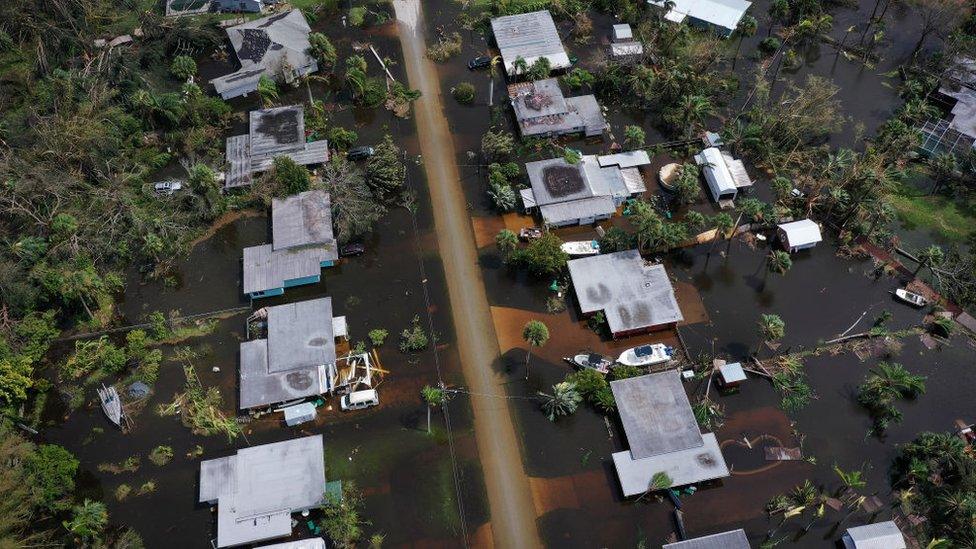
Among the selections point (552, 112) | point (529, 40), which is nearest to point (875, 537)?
point (552, 112)

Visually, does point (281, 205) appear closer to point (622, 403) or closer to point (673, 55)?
point (622, 403)

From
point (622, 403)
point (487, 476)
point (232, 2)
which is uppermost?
point (232, 2)

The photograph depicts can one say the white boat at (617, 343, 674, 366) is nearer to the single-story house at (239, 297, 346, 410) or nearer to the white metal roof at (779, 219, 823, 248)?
the white metal roof at (779, 219, 823, 248)

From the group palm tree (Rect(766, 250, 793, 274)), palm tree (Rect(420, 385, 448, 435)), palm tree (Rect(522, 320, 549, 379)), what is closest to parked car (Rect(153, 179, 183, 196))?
palm tree (Rect(420, 385, 448, 435))

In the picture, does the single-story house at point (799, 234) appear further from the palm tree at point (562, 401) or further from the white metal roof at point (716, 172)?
the palm tree at point (562, 401)

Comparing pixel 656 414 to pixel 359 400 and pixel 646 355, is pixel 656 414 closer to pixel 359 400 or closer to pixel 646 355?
pixel 646 355

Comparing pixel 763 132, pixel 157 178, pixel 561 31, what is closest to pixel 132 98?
pixel 157 178
